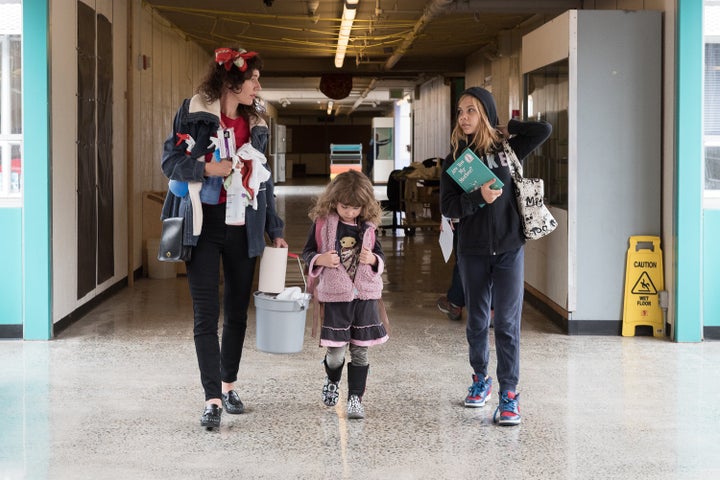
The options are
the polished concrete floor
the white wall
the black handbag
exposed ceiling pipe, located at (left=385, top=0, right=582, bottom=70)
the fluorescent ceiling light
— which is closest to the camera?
the polished concrete floor

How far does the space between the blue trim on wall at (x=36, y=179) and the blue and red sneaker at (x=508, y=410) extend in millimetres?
3184

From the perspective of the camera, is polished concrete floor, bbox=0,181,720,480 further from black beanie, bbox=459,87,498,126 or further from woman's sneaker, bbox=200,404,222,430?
black beanie, bbox=459,87,498,126

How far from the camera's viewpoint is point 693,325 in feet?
20.5

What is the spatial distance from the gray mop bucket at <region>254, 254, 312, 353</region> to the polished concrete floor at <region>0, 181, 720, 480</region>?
324 mm

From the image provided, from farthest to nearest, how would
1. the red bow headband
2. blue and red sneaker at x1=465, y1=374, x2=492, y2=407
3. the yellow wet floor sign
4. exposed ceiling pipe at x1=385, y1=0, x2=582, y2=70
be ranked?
exposed ceiling pipe at x1=385, y1=0, x2=582, y2=70
the yellow wet floor sign
blue and red sneaker at x1=465, y1=374, x2=492, y2=407
the red bow headband

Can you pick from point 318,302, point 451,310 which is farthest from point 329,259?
point 451,310

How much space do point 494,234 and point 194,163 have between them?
1.26m

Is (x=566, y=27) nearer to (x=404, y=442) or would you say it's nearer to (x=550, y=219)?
(x=550, y=219)

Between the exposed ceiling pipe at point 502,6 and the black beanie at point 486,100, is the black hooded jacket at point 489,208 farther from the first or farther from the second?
the exposed ceiling pipe at point 502,6


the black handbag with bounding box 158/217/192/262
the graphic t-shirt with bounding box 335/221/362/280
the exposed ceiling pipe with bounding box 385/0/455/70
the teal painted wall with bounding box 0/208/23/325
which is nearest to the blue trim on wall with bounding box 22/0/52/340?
the teal painted wall with bounding box 0/208/23/325

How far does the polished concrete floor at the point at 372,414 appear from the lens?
379cm

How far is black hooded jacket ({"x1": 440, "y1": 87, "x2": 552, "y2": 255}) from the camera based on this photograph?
4.33 meters

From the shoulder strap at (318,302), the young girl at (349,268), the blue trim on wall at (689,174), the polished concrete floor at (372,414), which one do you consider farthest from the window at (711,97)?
the shoulder strap at (318,302)

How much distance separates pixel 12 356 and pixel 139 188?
435cm
